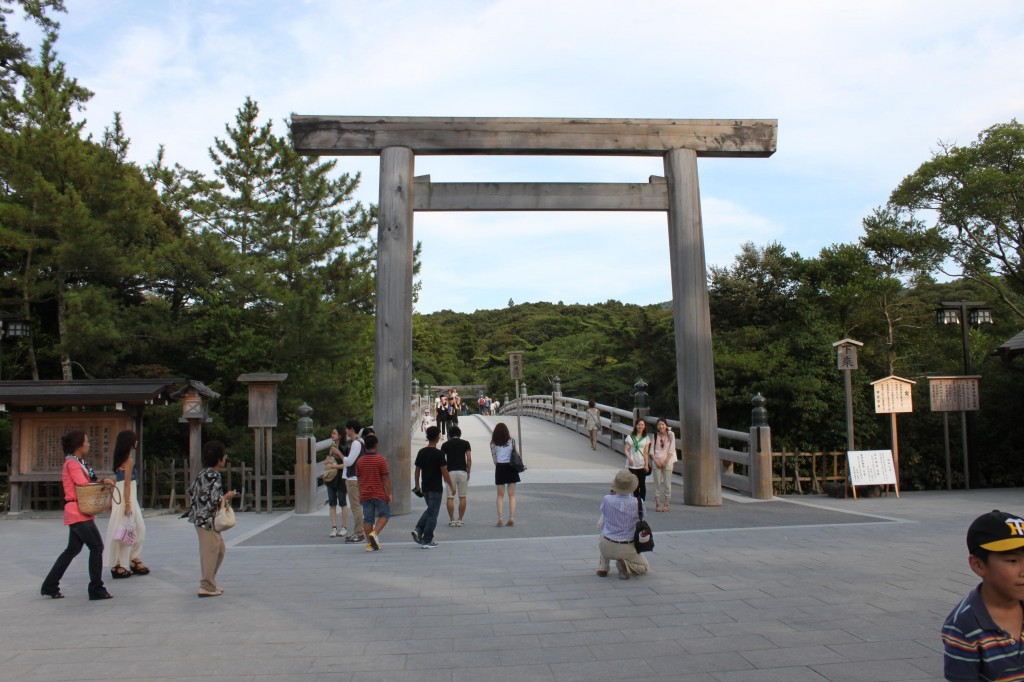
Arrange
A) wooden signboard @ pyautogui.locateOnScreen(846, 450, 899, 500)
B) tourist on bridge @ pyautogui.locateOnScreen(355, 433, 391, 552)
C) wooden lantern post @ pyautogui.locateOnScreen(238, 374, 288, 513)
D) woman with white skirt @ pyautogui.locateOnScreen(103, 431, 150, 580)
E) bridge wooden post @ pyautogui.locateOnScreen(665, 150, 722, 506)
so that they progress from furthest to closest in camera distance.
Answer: wooden signboard @ pyautogui.locateOnScreen(846, 450, 899, 500) < wooden lantern post @ pyautogui.locateOnScreen(238, 374, 288, 513) < bridge wooden post @ pyautogui.locateOnScreen(665, 150, 722, 506) < tourist on bridge @ pyautogui.locateOnScreen(355, 433, 391, 552) < woman with white skirt @ pyautogui.locateOnScreen(103, 431, 150, 580)

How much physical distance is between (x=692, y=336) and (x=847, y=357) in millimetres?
3239

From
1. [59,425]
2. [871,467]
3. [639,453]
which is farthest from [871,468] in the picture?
[59,425]

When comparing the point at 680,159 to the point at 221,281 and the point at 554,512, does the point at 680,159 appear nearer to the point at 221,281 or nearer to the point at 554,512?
the point at 554,512

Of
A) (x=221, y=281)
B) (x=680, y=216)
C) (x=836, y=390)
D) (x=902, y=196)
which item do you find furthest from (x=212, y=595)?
(x=902, y=196)

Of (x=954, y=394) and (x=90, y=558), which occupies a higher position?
(x=954, y=394)

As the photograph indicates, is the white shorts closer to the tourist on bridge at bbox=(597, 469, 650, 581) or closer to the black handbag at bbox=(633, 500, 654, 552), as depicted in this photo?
the tourist on bridge at bbox=(597, 469, 650, 581)

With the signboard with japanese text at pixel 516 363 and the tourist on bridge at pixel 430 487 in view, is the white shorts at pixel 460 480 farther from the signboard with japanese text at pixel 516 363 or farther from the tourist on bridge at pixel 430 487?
the signboard with japanese text at pixel 516 363

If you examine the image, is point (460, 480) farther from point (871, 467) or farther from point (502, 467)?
point (871, 467)

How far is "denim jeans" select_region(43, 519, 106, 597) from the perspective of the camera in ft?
20.2

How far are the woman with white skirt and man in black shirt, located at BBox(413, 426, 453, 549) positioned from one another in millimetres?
2927

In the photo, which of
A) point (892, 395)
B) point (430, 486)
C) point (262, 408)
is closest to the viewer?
point (430, 486)

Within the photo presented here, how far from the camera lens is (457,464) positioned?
31.8 feet

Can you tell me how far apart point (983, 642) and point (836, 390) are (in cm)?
1315

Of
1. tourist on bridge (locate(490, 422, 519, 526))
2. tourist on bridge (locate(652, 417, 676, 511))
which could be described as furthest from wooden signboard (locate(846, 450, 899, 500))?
tourist on bridge (locate(490, 422, 519, 526))
